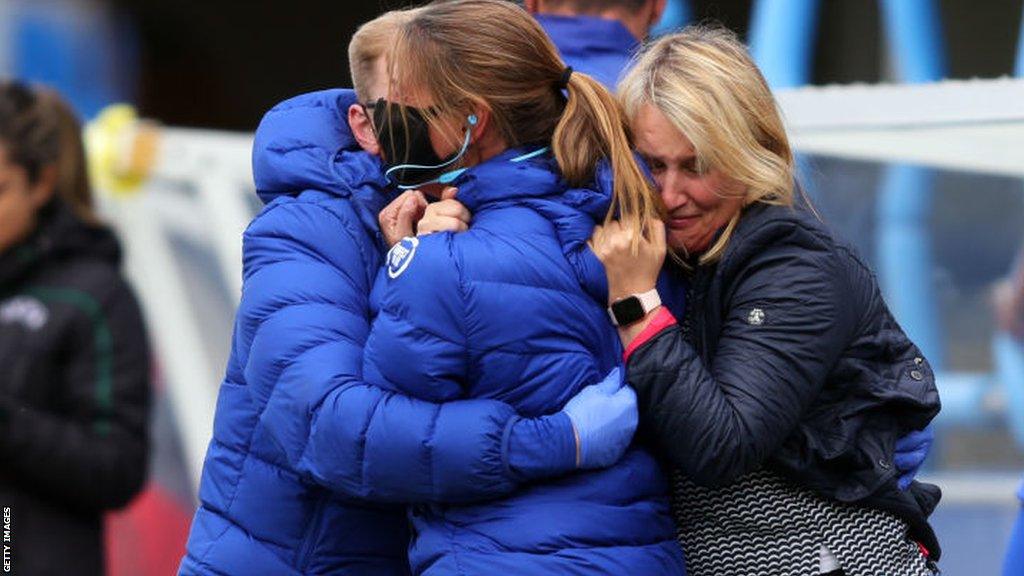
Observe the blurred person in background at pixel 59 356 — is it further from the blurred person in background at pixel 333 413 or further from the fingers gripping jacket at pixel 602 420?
the fingers gripping jacket at pixel 602 420

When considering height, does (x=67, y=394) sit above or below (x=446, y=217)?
below

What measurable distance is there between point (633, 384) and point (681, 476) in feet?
0.66

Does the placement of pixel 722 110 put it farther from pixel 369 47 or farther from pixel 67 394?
pixel 67 394

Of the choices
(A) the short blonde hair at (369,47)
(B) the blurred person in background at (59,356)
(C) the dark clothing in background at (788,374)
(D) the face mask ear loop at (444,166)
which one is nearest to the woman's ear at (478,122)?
(D) the face mask ear loop at (444,166)

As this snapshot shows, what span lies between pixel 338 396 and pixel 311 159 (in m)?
0.40

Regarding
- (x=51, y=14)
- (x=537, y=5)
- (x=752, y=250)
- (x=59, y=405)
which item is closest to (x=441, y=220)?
(x=752, y=250)

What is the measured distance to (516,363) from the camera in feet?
7.03

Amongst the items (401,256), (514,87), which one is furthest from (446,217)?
(514,87)

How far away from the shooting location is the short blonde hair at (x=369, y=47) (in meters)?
2.44

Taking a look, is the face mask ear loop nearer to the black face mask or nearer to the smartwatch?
the black face mask

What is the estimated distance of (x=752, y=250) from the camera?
7.42 feet

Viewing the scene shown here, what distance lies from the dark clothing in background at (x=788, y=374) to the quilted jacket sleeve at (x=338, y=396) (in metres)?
0.18

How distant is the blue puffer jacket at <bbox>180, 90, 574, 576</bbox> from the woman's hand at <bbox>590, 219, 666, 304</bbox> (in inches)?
8.4

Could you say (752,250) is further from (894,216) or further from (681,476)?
(894,216)
